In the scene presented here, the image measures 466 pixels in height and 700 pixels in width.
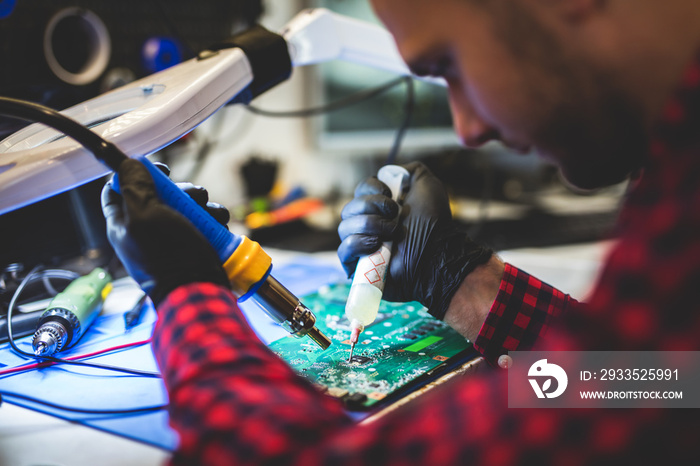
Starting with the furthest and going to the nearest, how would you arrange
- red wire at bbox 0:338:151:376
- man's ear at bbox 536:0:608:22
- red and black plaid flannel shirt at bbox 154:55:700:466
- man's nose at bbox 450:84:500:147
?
1. red wire at bbox 0:338:151:376
2. man's nose at bbox 450:84:500:147
3. man's ear at bbox 536:0:608:22
4. red and black plaid flannel shirt at bbox 154:55:700:466

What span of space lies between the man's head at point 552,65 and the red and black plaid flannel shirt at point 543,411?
83 mm

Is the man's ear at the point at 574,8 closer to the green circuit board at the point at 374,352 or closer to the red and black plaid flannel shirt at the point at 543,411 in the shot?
the red and black plaid flannel shirt at the point at 543,411

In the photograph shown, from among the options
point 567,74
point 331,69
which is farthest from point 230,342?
point 331,69

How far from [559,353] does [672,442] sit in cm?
7

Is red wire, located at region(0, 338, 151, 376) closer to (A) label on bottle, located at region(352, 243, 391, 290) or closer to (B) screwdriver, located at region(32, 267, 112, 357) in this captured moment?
(B) screwdriver, located at region(32, 267, 112, 357)

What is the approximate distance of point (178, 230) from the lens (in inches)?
19.1

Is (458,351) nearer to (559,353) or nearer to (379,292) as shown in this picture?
(379,292)

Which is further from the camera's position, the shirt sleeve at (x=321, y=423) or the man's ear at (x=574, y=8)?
the man's ear at (x=574, y=8)

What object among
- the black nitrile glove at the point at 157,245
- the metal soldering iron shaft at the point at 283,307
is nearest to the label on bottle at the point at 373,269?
the metal soldering iron shaft at the point at 283,307

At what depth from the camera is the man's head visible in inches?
15.8

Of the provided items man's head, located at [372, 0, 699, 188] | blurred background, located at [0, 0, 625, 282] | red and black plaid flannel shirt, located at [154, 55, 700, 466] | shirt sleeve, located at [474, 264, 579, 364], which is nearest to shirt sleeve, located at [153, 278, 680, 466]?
red and black plaid flannel shirt, located at [154, 55, 700, 466]

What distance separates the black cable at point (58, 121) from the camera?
20.5 inches

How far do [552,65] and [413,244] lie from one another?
37cm

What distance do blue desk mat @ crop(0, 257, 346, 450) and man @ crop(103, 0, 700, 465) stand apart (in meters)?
0.10
